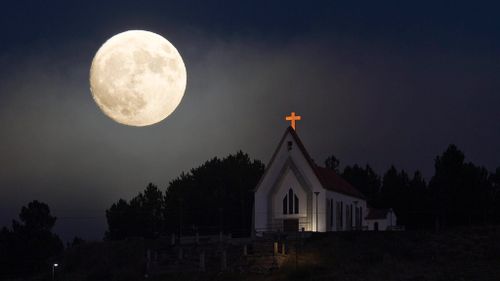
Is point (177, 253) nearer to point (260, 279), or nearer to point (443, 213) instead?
point (260, 279)

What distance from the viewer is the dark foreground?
55062 mm

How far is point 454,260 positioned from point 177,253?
77.1ft

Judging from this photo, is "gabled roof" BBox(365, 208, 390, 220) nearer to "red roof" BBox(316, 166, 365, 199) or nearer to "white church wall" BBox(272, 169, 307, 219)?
"red roof" BBox(316, 166, 365, 199)

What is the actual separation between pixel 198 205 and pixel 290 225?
88.6ft

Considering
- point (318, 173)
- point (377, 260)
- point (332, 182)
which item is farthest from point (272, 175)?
point (377, 260)

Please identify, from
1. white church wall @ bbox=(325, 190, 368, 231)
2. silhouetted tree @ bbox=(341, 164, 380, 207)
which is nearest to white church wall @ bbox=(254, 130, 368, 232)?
white church wall @ bbox=(325, 190, 368, 231)

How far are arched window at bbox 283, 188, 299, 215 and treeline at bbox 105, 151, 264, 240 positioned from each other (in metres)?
19.6

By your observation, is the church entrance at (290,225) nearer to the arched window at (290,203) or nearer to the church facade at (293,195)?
the church facade at (293,195)

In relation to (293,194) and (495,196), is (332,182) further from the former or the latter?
(495,196)

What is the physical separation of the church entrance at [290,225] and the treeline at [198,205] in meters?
19.8

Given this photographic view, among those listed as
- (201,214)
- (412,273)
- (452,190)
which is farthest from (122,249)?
(452,190)

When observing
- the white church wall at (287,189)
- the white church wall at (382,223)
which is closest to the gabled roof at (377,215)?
the white church wall at (382,223)

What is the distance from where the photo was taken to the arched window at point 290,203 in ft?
251

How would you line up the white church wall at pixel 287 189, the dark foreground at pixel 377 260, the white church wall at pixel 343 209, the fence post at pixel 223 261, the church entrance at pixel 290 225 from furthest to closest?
the white church wall at pixel 343 209 < the church entrance at pixel 290 225 < the white church wall at pixel 287 189 < the fence post at pixel 223 261 < the dark foreground at pixel 377 260
